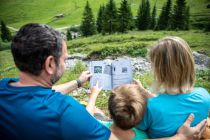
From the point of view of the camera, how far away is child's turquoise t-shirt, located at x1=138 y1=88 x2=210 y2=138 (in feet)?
7.96

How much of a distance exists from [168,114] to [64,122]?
90 cm

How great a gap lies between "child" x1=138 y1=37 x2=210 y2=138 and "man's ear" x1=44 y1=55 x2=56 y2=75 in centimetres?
78

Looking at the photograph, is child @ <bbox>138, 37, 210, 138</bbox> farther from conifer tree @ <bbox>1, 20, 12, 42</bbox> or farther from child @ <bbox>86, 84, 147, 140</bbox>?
conifer tree @ <bbox>1, 20, 12, 42</bbox>

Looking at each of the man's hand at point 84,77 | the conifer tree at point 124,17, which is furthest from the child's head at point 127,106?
the conifer tree at point 124,17

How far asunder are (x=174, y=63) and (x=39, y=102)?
1028mm

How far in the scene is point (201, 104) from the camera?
247 centimetres

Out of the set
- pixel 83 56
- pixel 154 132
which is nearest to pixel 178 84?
pixel 154 132

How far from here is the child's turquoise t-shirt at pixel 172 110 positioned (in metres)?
2.43

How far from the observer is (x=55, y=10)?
6477mm

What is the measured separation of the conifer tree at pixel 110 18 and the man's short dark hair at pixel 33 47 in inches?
179

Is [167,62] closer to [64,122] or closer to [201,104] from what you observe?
[201,104]

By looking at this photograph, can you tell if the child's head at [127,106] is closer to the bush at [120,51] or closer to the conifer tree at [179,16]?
the bush at [120,51]

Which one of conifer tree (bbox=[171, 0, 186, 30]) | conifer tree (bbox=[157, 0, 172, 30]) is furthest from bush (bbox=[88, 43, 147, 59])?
conifer tree (bbox=[171, 0, 186, 30])

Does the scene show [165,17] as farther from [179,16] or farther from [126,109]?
Answer: [126,109]
